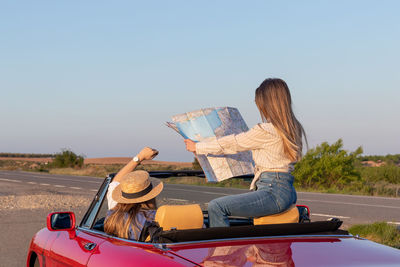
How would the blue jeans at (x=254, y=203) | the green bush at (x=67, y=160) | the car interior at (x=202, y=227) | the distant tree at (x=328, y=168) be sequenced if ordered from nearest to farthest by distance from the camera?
the car interior at (x=202, y=227)
the blue jeans at (x=254, y=203)
the distant tree at (x=328, y=168)
the green bush at (x=67, y=160)

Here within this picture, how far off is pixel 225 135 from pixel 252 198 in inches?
25.0

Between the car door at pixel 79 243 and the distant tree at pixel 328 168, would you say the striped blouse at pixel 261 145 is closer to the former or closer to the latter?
the car door at pixel 79 243

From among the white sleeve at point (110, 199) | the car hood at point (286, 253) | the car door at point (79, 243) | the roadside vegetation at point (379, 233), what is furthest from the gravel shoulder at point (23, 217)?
the roadside vegetation at point (379, 233)

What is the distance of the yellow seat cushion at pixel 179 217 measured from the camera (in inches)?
132

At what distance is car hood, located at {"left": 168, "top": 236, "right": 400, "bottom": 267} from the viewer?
111 inches

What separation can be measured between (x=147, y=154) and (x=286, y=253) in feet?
7.75

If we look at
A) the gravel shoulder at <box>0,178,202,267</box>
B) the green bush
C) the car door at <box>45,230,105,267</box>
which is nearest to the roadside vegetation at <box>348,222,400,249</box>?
the gravel shoulder at <box>0,178,202,267</box>

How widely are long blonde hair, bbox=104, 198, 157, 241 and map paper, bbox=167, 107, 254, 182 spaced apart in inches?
18.8

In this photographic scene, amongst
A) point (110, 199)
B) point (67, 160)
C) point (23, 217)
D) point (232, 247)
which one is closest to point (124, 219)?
point (110, 199)

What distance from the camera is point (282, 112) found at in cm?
395

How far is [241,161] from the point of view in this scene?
4289 mm

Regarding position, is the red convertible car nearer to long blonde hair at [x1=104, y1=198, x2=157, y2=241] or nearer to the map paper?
long blonde hair at [x1=104, y1=198, x2=157, y2=241]

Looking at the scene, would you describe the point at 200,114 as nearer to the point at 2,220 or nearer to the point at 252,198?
the point at 252,198

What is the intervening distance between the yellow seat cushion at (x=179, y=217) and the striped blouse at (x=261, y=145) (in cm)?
61
